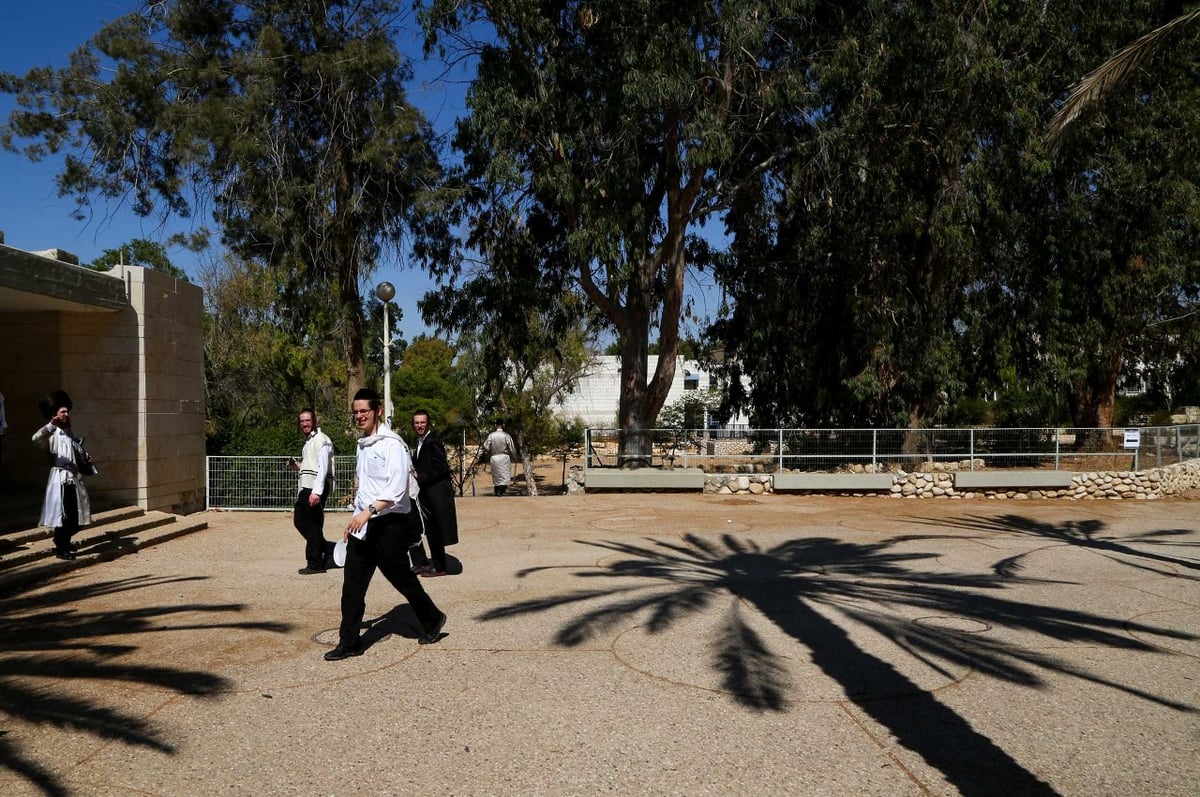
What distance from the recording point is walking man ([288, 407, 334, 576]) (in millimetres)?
8844

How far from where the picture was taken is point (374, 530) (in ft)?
19.3

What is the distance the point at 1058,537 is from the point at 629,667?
29.0 ft

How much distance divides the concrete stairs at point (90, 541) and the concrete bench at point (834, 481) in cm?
1110

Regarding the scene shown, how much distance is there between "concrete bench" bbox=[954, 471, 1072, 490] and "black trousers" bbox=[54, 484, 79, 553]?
15.8 metres

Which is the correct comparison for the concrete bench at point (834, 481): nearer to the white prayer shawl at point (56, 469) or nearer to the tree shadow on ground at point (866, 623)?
the tree shadow on ground at point (866, 623)

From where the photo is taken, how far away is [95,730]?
4.66 meters

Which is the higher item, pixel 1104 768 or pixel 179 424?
pixel 179 424

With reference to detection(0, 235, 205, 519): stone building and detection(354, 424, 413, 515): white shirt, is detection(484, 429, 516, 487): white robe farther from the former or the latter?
detection(354, 424, 413, 515): white shirt

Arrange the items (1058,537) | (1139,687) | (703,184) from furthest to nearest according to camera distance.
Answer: (703,184) → (1058,537) → (1139,687)

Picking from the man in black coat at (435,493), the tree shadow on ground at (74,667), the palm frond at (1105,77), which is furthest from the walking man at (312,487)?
the palm frond at (1105,77)

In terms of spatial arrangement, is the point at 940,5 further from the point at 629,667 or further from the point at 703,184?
the point at 629,667

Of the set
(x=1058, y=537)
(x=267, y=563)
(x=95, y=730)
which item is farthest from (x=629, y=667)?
(x=1058, y=537)

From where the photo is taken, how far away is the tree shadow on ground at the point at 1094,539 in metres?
9.74

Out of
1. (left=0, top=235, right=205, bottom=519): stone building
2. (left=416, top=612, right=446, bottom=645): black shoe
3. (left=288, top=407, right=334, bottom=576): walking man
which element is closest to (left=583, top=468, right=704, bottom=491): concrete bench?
(left=0, top=235, right=205, bottom=519): stone building
